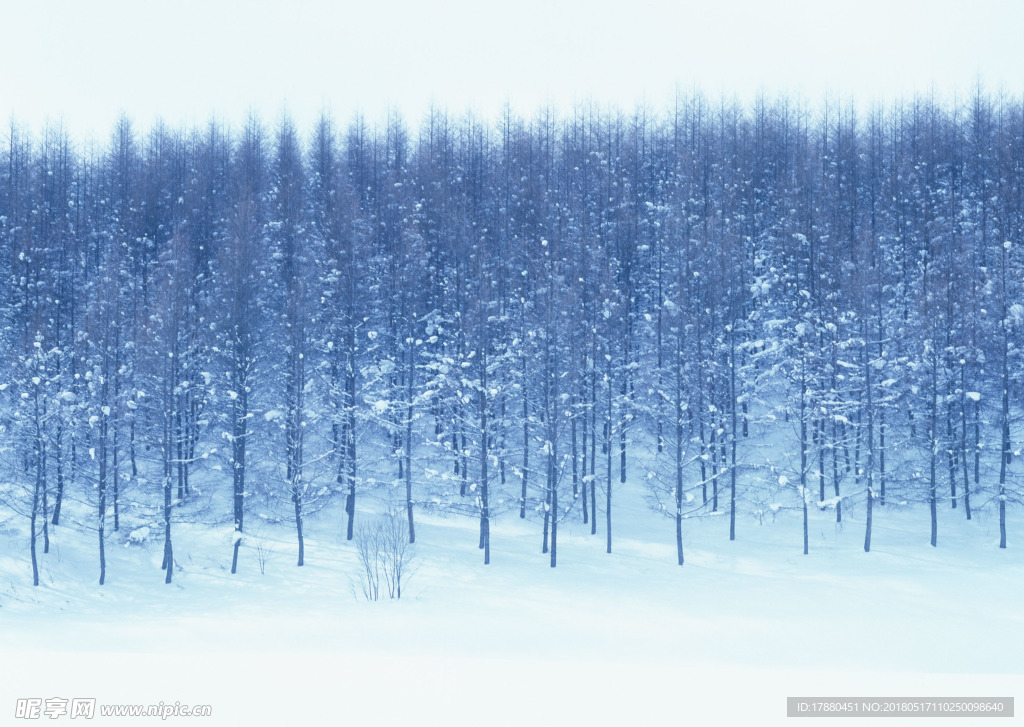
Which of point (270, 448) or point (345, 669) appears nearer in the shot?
point (345, 669)

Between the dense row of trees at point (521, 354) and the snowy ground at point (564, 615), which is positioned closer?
the snowy ground at point (564, 615)

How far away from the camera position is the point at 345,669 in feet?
38.9

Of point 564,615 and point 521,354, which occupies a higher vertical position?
point 521,354

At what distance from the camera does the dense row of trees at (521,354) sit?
2558cm

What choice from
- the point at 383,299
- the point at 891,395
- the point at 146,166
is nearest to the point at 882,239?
the point at 891,395

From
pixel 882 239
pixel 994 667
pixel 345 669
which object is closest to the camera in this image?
pixel 345 669

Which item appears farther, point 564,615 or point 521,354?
point 521,354

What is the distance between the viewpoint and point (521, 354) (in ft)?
90.9

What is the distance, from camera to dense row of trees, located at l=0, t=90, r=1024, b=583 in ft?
83.9

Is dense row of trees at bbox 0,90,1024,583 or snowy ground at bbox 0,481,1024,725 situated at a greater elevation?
dense row of trees at bbox 0,90,1024,583

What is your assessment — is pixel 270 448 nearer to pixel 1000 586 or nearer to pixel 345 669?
pixel 345 669

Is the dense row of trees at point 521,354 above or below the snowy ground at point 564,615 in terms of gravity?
above

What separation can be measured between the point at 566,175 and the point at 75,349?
93.9 feet

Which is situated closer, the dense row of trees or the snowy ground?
the snowy ground
